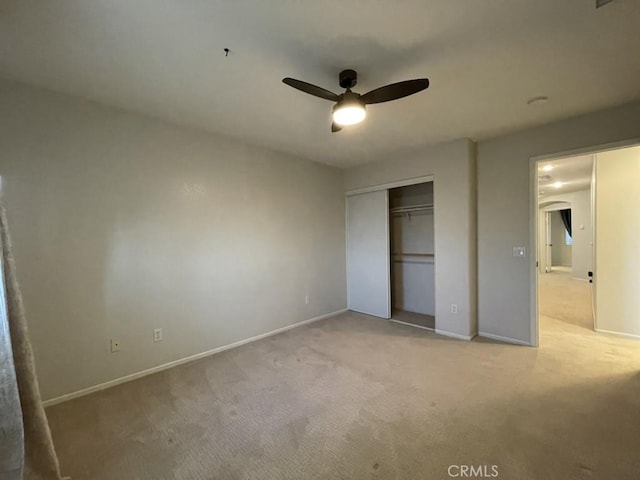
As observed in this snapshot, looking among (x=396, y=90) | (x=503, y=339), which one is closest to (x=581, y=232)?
(x=503, y=339)

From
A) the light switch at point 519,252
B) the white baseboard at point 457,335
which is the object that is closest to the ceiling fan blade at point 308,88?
the light switch at point 519,252

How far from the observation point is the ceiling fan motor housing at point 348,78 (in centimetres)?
194

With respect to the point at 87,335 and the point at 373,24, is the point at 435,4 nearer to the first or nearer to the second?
the point at 373,24

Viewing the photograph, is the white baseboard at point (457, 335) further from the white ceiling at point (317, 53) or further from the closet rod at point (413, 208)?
the white ceiling at point (317, 53)

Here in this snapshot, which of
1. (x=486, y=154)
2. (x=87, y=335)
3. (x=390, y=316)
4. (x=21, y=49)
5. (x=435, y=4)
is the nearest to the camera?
(x=435, y=4)

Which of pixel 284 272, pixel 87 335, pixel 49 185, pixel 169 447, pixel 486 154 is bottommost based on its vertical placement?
pixel 169 447

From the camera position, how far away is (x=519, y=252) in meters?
3.20

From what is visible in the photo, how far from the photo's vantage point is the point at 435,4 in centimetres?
144

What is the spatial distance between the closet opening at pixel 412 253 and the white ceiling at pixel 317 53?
1.91m

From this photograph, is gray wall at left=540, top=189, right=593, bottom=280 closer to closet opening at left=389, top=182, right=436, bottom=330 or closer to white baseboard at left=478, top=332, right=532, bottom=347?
closet opening at left=389, top=182, right=436, bottom=330

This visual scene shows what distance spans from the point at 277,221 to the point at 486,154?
280 centimetres

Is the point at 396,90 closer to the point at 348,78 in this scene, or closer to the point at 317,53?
the point at 348,78

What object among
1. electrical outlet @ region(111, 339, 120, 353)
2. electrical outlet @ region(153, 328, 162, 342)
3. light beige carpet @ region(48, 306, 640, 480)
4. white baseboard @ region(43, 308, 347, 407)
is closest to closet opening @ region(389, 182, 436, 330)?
light beige carpet @ region(48, 306, 640, 480)

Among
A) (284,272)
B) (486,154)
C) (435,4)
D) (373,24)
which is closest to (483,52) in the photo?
(435,4)
